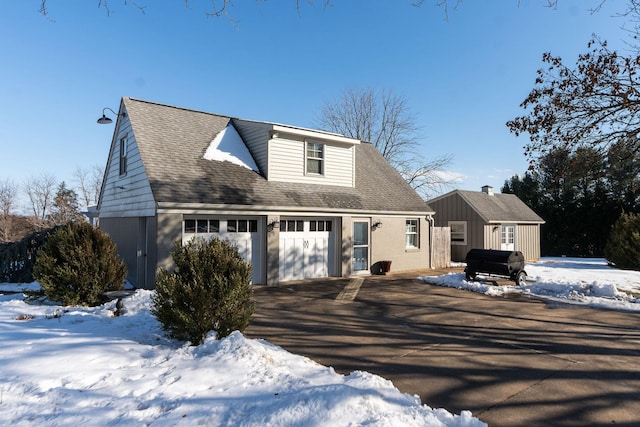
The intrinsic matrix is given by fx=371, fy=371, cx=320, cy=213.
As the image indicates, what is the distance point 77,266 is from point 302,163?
8627mm

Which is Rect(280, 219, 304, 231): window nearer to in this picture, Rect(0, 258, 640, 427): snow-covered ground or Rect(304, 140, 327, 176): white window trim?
Rect(304, 140, 327, 176): white window trim

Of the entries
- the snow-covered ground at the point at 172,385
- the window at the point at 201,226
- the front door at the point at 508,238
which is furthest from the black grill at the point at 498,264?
the front door at the point at 508,238

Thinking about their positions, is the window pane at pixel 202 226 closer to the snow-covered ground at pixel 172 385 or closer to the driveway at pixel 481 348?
the driveway at pixel 481 348

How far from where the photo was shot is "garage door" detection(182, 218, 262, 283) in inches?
461

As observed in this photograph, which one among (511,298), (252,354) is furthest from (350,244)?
(252,354)

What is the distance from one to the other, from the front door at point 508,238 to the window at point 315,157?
49.0 feet

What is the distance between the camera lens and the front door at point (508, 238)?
79.7 ft

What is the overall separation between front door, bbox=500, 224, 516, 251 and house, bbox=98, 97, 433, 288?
9.21 meters

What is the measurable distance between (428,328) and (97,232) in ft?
27.7

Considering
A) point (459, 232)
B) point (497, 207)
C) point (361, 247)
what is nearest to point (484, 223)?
point (459, 232)

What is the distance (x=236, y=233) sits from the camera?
12.5m

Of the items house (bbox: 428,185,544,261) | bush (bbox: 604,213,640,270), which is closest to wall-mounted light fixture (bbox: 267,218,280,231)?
house (bbox: 428,185,544,261)

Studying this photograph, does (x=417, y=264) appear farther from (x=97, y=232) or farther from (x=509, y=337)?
(x=97, y=232)

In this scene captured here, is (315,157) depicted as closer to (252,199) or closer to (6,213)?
(252,199)
